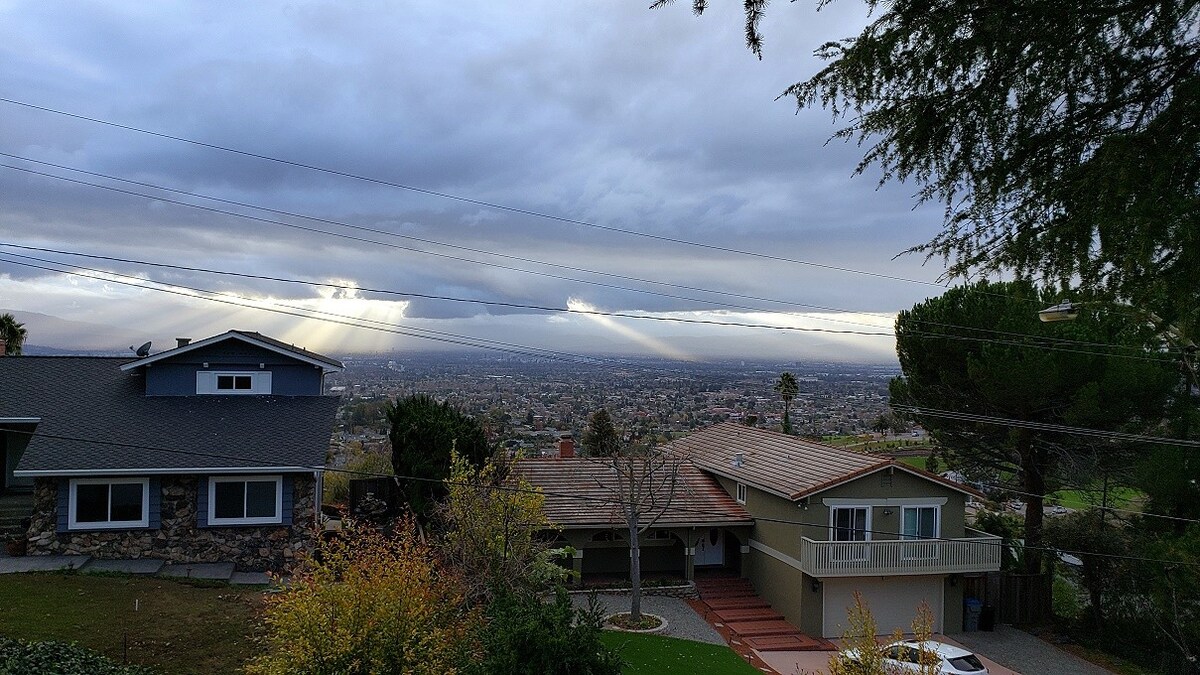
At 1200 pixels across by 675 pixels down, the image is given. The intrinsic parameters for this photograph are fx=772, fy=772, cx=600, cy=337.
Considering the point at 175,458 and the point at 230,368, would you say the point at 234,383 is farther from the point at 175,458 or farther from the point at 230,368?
the point at 175,458

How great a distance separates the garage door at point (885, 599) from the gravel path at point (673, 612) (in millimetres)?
3892

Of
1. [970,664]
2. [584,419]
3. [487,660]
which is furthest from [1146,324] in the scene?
[584,419]

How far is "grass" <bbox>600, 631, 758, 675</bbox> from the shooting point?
1711cm

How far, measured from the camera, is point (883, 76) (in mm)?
4621

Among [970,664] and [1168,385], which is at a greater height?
[1168,385]

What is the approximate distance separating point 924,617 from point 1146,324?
7522 millimetres

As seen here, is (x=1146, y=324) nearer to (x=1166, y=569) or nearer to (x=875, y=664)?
(x=875, y=664)

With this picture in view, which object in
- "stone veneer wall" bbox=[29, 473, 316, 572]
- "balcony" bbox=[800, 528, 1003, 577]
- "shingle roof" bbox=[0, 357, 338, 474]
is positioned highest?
"shingle roof" bbox=[0, 357, 338, 474]

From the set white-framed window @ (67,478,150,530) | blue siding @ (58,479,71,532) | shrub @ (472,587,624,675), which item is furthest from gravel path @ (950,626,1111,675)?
blue siding @ (58,479,71,532)

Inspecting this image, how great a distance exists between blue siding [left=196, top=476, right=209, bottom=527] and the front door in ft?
50.1

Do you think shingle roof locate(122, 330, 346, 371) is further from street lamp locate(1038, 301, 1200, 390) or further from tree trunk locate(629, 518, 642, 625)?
street lamp locate(1038, 301, 1200, 390)

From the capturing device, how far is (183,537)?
18406mm

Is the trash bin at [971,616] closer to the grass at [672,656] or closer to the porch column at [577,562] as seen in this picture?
the grass at [672,656]

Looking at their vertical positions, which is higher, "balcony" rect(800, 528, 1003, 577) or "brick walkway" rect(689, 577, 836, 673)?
"balcony" rect(800, 528, 1003, 577)
